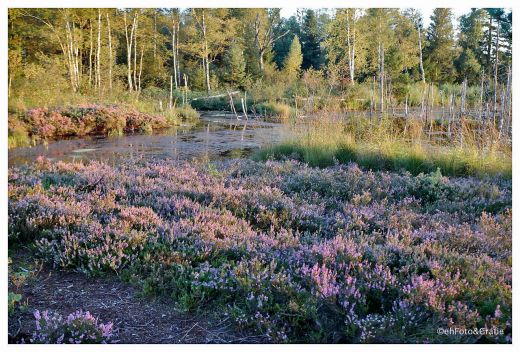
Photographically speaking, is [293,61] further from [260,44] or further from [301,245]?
[301,245]

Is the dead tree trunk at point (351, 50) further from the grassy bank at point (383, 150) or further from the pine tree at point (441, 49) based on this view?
the grassy bank at point (383, 150)

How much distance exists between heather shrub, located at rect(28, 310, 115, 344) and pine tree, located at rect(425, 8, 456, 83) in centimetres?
3890

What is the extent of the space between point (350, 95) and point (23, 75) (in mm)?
16467

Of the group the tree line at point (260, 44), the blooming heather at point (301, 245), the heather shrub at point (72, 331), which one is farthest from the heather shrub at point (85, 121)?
the heather shrub at point (72, 331)

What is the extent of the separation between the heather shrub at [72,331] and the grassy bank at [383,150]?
6209 millimetres

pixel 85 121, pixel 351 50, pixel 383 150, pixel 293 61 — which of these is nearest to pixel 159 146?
pixel 85 121

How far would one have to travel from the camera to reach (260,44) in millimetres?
40312

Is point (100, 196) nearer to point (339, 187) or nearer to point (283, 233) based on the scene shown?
point (283, 233)

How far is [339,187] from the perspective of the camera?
670 centimetres

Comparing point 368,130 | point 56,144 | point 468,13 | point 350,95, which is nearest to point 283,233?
point 368,130

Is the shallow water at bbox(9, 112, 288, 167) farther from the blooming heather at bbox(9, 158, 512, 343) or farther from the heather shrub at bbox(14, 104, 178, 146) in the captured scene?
the blooming heather at bbox(9, 158, 512, 343)

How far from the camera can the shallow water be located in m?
12.1

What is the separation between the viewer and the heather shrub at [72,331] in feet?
10.1

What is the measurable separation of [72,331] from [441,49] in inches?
1606
